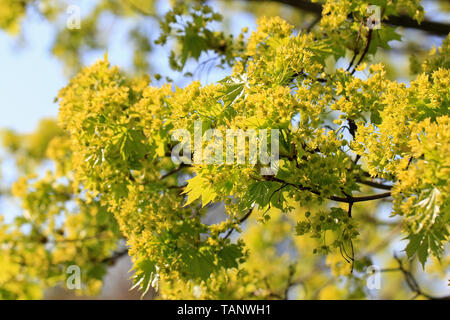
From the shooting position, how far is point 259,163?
202 centimetres

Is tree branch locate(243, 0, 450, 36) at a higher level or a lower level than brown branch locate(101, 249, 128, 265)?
higher

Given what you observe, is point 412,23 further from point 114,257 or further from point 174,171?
point 114,257

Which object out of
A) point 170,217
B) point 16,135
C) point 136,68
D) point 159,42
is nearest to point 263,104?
point 170,217

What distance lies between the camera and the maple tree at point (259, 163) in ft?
6.70

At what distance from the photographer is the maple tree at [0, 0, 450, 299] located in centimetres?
204

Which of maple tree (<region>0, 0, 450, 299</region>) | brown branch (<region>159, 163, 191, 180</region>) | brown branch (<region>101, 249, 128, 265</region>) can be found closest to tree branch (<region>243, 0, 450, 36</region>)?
maple tree (<region>0, 0, 450, 299</region>)

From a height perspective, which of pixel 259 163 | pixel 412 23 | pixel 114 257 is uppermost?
pixel 412 23

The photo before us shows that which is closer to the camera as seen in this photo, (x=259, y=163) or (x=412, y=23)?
(x=259, y=163)

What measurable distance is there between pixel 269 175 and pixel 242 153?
0.18 metres

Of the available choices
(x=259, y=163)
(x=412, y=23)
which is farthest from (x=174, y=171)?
(x=412, y=23)

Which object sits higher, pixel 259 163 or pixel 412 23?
pixel 412 23

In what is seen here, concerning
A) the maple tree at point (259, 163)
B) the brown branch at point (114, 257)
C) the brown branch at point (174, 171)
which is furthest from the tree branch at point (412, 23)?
the brown branch at point (114, 257)

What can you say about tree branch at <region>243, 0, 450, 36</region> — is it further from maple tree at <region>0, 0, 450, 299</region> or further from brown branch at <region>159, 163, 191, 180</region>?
brown branch at <region>159, 163, 191, 180</region>

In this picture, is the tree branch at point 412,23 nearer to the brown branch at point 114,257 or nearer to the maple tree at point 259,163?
the maple tree at point 259,163
